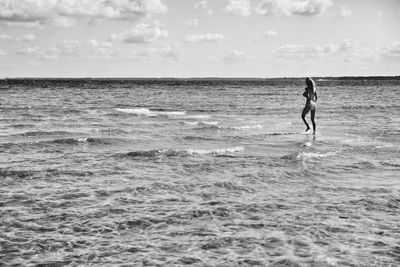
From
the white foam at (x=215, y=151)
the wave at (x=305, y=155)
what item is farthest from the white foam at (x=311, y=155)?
the white foam at (x=215, y=151)

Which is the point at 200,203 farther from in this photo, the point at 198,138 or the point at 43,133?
the point at 43,133

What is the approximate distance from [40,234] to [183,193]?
3187 mm

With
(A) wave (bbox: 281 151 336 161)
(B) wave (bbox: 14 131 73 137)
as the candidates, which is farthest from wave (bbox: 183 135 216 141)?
(B) wave (bbox: 14 131 73 137)

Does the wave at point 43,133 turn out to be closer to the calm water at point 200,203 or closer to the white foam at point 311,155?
the calm water at point 200,203

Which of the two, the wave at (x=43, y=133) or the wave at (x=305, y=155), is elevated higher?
the wave at (x=305, y=155)

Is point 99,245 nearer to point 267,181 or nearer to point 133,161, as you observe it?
point 267,181

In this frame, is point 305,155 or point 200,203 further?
point 305,155

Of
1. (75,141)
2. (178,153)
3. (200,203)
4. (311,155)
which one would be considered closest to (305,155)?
(311,155)

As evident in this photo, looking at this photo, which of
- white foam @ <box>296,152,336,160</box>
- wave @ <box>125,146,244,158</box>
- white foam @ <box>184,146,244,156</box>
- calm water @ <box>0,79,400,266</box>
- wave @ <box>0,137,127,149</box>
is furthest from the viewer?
wave @ <box>0,137,127,149</box>

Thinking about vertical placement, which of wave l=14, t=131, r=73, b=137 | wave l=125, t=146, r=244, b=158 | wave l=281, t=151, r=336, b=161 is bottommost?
wave l=14, t=131, r=73, b=137

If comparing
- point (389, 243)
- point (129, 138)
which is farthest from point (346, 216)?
point (129, 138)

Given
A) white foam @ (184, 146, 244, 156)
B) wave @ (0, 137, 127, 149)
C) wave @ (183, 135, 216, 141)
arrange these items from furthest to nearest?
1. wave @ (183, 135, 216, 141)
2. wave @ (0, 137, 127, 149)
3. white foam @ (184, 146, 244, 156)

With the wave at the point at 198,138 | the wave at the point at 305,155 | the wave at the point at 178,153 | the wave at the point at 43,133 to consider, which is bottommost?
the wave at the point at 43,133

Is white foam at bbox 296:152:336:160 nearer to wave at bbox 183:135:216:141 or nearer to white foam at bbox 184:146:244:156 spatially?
white foam at bbox 184:146:244:156
